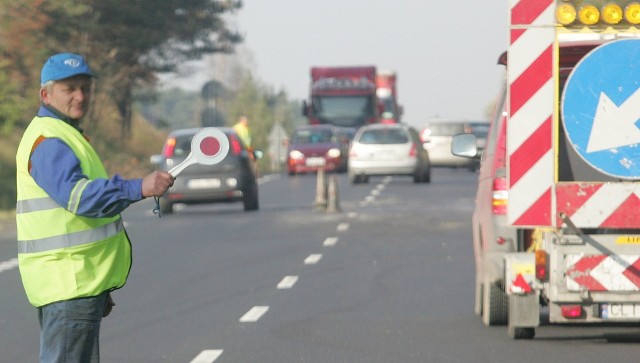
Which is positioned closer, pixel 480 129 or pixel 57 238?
pixel 57 238

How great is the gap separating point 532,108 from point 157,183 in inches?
176

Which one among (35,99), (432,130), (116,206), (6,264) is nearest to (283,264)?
(6,264)

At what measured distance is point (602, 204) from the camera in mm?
10344

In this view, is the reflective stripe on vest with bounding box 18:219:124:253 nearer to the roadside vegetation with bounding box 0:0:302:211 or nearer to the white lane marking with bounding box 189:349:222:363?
the white lane marking with bounding box 189:349:222:363

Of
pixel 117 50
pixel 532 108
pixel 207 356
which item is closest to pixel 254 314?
pixel 207 356

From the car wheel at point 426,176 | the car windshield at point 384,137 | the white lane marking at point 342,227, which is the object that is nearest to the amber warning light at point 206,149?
the white lane marking at point 342,227

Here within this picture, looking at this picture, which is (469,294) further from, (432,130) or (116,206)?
(432,130)

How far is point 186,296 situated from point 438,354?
471 centimetres

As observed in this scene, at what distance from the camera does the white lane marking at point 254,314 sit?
13305 millimetres

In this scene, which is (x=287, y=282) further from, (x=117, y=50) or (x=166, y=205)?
(x=117, y=50)

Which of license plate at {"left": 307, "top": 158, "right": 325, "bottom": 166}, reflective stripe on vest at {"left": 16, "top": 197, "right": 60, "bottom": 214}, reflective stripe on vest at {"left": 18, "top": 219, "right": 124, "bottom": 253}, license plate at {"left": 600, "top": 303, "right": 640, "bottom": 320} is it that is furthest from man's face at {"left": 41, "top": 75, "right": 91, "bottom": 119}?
license plate at {"left": 307, "top": 158, "right": 325, "bottom": 166}

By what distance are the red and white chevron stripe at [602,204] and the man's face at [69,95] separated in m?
4.24

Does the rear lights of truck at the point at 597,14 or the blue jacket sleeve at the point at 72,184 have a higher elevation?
the rear lights of truck at the point at 597,14

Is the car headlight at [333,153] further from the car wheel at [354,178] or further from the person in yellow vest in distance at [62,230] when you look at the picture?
the person in yellow vest in distance at [62,230]
